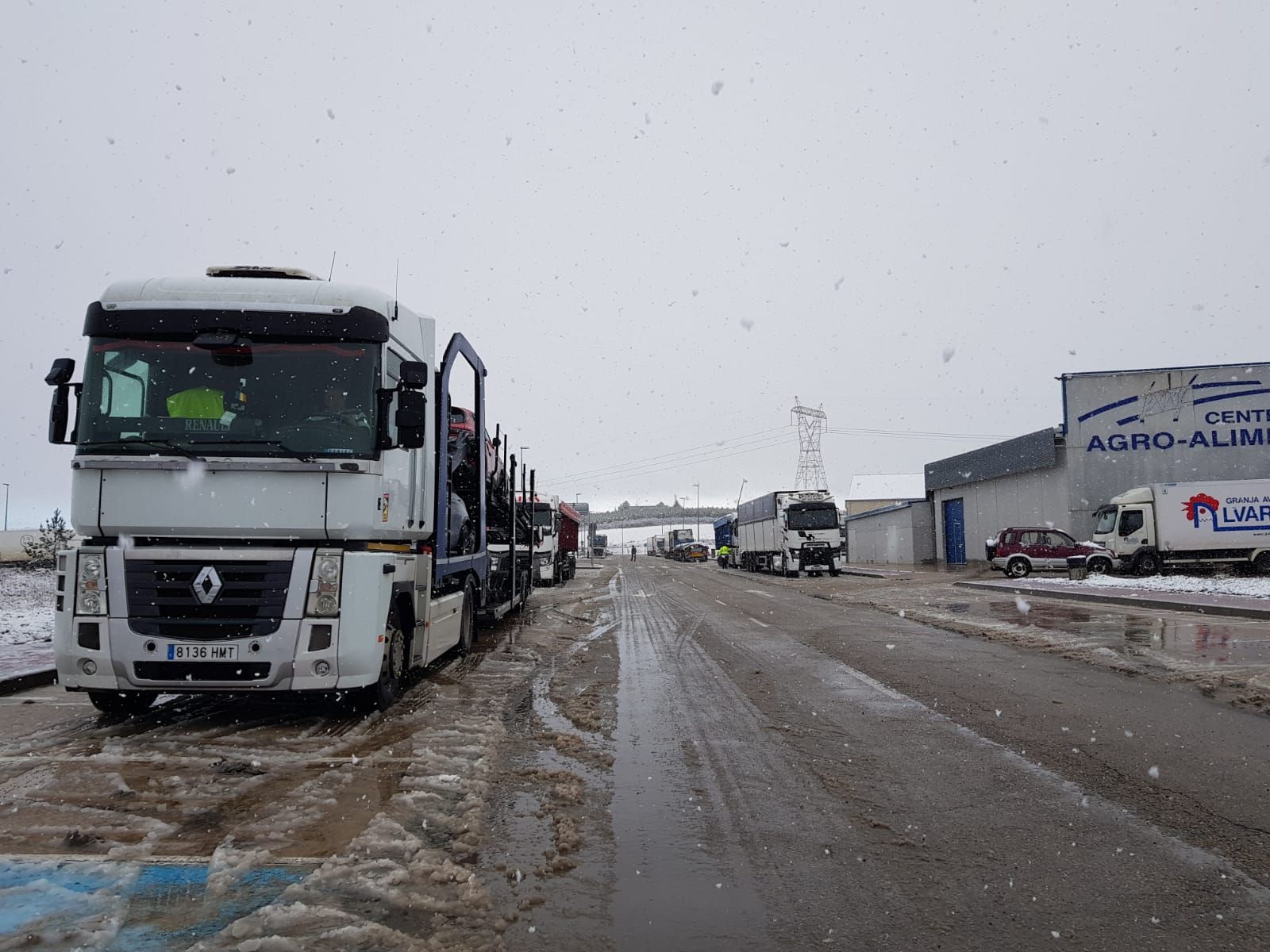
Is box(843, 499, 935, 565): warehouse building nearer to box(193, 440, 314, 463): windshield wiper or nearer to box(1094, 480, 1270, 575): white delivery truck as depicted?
box(1094, 480, 1270, 575): white delivery truck

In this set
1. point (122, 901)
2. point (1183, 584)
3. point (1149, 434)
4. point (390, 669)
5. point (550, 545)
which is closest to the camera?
point (122, 901)

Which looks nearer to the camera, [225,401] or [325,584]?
[325,584]

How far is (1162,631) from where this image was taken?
12547 millimetres

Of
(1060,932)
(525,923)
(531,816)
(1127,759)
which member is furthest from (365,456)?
(1127,759)

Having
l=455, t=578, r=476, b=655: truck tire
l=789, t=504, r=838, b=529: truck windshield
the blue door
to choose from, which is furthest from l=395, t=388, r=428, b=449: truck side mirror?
the blue door

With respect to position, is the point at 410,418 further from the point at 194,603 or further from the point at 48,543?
the point at 48,543

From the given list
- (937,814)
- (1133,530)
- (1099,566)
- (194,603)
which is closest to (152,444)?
(194,603)

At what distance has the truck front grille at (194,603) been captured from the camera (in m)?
5.91

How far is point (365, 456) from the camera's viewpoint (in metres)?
6.30

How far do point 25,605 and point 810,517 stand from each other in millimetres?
28417

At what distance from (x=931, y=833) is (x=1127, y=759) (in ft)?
7.14

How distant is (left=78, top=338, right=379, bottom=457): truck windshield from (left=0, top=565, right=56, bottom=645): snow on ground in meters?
6.13

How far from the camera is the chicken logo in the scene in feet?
87.5

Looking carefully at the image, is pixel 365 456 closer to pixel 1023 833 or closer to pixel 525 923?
pixel 525 923
